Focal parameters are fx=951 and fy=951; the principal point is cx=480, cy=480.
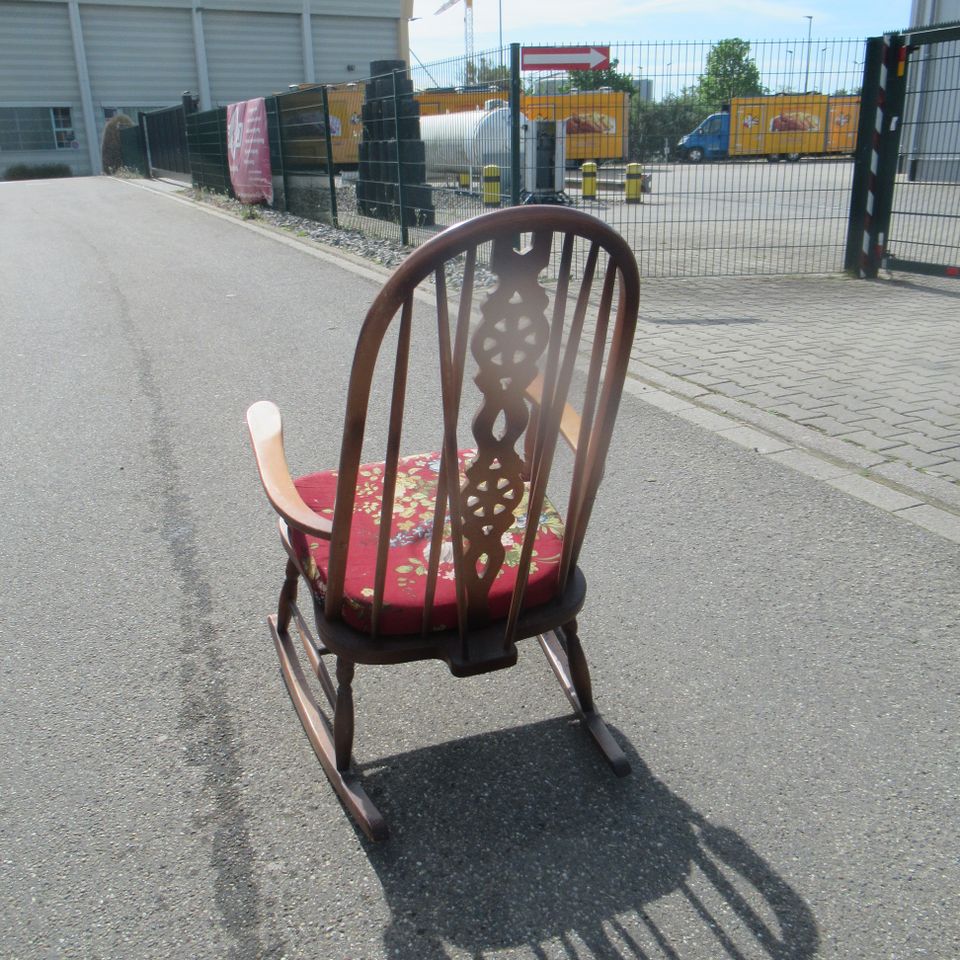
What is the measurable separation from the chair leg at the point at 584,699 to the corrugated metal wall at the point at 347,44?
153 feet

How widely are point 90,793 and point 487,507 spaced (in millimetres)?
1244

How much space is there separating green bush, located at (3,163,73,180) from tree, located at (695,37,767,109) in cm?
3662

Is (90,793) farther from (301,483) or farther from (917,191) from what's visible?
(917,191)

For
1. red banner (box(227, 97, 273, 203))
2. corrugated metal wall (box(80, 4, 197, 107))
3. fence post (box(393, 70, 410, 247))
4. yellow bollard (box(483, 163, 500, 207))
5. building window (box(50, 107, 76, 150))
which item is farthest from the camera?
corrugated metal wall (box(80, 4, 197, 107))

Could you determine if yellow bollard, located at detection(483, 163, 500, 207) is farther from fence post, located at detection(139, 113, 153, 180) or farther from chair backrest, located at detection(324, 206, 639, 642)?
fence post, located at detection(139, 113, 153, 180)

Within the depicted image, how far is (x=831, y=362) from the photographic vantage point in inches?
233

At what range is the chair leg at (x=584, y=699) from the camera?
2.32 m

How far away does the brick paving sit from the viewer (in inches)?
174

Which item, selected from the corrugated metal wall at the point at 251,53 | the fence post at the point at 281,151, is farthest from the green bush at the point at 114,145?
the fence post at the point at 281,151

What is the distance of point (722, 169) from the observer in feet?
30.4

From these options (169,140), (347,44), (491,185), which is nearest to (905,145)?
(491,185)

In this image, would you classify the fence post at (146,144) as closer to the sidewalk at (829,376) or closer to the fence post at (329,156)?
the fence post at (329,156)

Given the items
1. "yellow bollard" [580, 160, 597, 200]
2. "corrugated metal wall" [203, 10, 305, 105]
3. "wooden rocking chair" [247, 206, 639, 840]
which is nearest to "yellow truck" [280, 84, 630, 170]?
"yellow bollard" [580, 160, 597, 200]

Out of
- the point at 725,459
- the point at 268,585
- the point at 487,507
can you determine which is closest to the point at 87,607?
the point at 268,585
